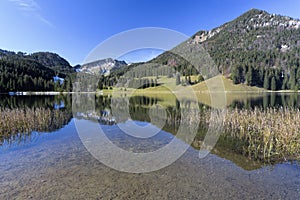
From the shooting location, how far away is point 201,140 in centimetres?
1293

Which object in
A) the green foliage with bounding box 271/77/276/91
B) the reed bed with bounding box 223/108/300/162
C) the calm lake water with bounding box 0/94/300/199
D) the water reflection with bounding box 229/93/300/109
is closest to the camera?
the calm lake water with bounding box 0/94/300/199

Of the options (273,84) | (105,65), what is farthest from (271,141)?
(273,84)

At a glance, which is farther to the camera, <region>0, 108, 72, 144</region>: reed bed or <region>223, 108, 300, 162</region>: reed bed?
<region>0, 108, 72, 144</region>: reed bed

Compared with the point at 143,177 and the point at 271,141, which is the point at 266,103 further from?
the point at 143,177

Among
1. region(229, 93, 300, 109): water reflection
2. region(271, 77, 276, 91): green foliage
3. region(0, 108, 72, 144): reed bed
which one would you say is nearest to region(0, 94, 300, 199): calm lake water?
region(0, 108, 72, 144): reed bed

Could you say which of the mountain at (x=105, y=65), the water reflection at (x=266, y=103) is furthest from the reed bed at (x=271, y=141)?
the water reflection at (x=266, y=103)

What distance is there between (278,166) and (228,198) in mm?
3980

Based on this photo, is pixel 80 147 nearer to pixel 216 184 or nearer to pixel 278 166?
pixel 216 184

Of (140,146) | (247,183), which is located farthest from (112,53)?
(247,183)

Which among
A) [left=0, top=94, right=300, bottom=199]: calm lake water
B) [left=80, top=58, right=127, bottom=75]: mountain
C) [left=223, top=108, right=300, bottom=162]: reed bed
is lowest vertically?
[left=0, top=94, right=300, bottom=199]: calm lake water

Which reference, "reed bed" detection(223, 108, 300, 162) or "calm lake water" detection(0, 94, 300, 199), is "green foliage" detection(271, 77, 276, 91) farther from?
"calm lake water" detection(0, 94, 300, 199)

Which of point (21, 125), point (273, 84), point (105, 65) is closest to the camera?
point (21, 125)

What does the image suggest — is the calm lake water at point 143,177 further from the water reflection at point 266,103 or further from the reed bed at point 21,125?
the water reflection at point 266,103

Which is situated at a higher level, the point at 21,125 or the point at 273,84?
the point at 273,84
